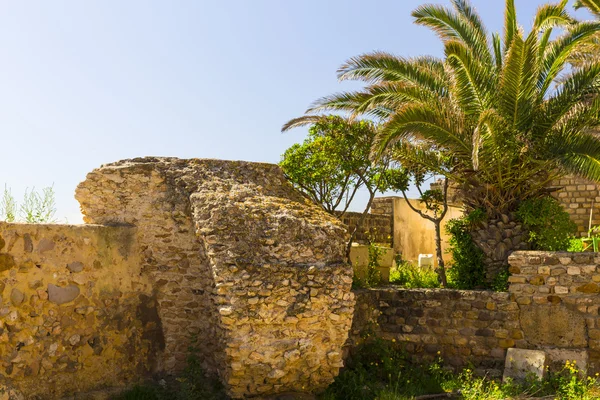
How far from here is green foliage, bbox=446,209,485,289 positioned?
9.23 metres

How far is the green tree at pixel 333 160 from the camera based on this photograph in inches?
420

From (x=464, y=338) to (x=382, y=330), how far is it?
105 centimetres

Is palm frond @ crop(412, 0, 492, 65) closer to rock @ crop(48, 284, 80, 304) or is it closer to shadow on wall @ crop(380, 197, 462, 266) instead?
shadow on wall @ crop(380, 197, 462, 266)

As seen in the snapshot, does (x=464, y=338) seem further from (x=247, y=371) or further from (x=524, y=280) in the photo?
(x=247, y=371)

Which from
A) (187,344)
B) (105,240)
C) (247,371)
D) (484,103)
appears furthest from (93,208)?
(484,103)

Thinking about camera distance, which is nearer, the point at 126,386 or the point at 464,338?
the point at 126,386

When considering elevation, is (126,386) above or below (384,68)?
below

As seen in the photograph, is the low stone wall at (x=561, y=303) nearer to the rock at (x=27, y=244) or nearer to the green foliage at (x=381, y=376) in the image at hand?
the green foliage at (x=381, y=376)

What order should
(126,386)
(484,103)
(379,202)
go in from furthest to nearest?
1. (379,202)
2. (484,103)
3. (126,386)

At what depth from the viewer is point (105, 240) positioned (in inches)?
266

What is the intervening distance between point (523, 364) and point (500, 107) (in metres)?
3.48

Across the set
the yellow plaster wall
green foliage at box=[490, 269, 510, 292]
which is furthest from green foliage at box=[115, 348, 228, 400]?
the yellow plaster wall

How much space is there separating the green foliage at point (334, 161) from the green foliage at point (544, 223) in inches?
96.5

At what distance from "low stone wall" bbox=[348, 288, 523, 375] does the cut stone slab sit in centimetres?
21
